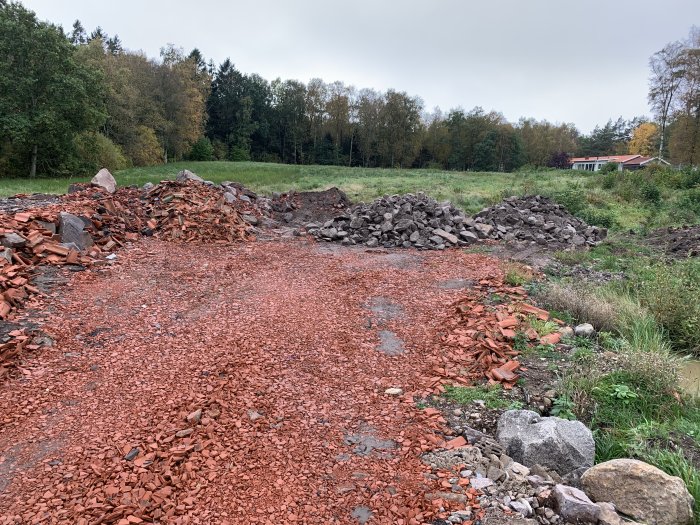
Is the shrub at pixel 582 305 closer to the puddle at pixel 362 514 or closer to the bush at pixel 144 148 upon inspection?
the puddle at pixel 362 514

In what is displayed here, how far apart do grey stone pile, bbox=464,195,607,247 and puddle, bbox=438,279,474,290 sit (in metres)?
4.21

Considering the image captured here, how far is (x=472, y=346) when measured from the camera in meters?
5.21

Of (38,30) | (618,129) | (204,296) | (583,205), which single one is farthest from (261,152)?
(618,129)

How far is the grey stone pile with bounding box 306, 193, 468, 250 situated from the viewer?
11156 millimetres

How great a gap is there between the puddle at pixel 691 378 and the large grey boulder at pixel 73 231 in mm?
9145

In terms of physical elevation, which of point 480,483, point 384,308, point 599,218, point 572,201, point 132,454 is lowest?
point 132,454

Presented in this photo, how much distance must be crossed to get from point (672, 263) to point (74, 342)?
10.7m

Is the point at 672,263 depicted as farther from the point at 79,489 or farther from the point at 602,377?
the point at 79,489

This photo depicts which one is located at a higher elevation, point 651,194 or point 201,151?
point 201,151

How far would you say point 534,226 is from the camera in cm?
1248

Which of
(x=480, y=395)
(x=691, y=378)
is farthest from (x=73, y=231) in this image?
(x=691, y=378)

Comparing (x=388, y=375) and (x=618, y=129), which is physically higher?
(x=618, y=129)

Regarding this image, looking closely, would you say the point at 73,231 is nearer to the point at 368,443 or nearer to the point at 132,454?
the point at 132,454

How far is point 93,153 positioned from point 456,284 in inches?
1138
